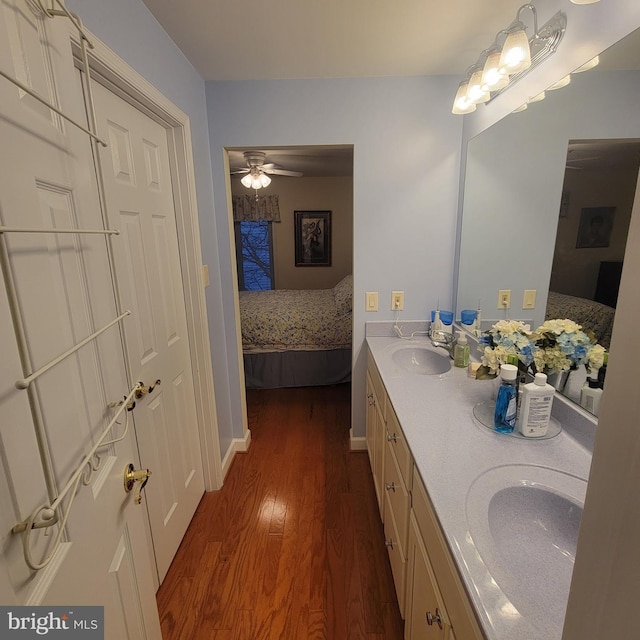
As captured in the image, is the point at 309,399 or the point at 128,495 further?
the point at 309,399

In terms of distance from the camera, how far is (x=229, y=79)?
1893 mm

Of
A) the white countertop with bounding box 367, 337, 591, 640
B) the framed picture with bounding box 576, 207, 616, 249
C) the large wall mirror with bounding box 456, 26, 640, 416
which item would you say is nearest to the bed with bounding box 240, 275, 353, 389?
the large wall mirror with bounding box 456, 26, 640, 416

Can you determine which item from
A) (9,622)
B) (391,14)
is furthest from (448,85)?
(9,622)

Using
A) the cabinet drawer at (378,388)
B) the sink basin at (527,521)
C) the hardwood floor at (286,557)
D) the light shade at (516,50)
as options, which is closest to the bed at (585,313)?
the sink basin at (527,521)

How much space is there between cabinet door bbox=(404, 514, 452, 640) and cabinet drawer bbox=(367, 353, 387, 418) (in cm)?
59

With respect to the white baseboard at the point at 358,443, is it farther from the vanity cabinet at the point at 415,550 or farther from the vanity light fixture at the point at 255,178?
the vanity light fixture at the point at 255,178

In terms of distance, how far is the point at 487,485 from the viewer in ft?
3.06

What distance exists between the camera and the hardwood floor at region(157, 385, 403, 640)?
1.40 metres

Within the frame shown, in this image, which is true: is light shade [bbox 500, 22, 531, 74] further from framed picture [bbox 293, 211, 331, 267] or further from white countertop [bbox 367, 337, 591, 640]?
framed picture [bbox 293, 211, 331, 267]

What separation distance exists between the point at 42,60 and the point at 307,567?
1949mm

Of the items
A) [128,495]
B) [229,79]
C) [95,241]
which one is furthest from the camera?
[229,79]

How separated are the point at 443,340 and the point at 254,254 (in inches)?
166

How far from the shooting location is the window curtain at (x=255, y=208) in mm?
5395

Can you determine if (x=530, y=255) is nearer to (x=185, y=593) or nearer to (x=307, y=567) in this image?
(x=307, y=567)
